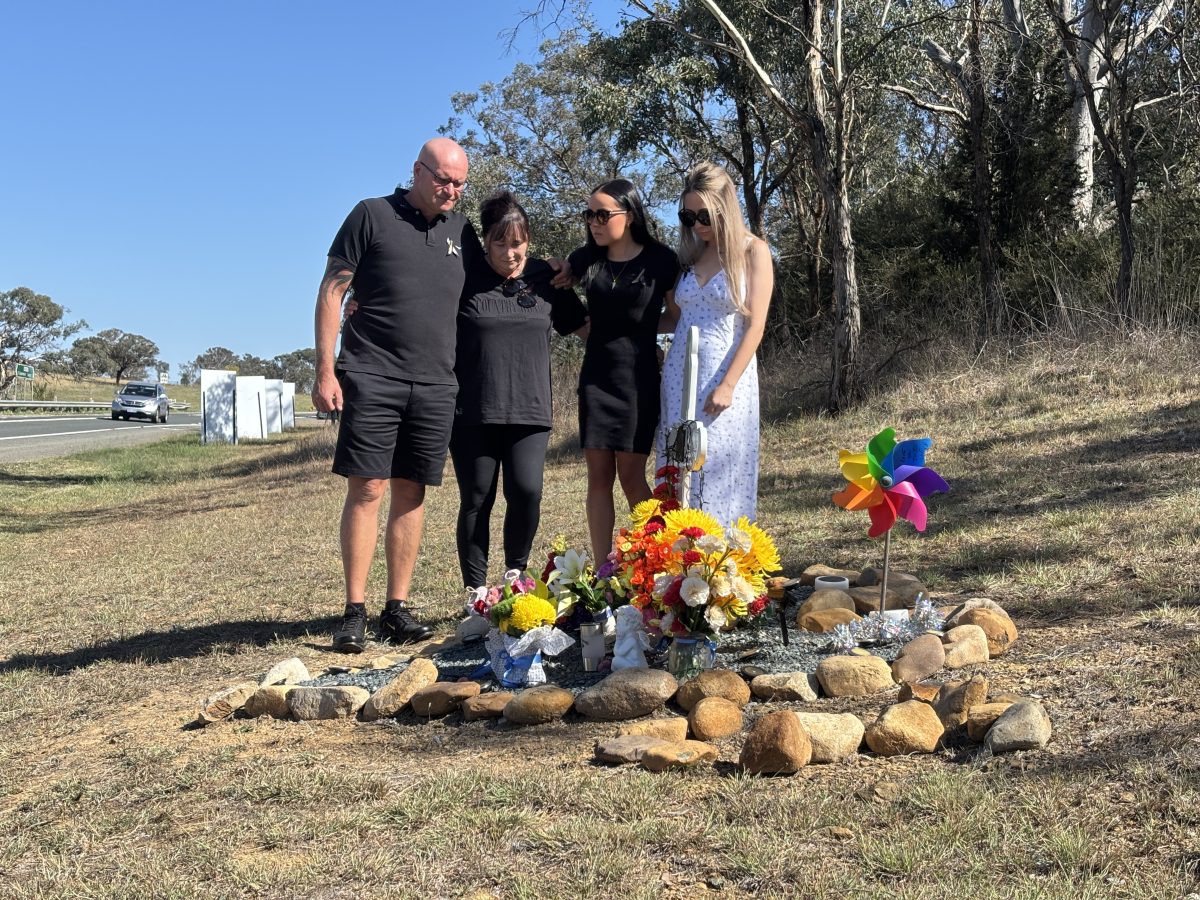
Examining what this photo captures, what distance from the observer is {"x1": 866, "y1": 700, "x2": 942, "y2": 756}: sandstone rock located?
9.75ft

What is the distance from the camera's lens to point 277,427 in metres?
29.2

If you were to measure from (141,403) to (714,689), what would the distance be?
38306 millimetres

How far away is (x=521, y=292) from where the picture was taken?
4688 millimetres

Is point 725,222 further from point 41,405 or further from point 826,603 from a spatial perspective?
point 41,405

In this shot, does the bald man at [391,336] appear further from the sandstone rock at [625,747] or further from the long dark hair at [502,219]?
the sandstone rock at [625,747]

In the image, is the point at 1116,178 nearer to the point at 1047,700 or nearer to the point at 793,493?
the point at 793,493

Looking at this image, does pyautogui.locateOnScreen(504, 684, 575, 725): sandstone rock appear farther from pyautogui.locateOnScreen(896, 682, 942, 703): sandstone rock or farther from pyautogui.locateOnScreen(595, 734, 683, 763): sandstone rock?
pyautogui.locateOnScreen(896, 682, 942, 703): sandstone rock

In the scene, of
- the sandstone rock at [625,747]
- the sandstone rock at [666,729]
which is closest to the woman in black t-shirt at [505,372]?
the sandstone rock at [666,729]

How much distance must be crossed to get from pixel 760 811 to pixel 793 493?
5.73 meters

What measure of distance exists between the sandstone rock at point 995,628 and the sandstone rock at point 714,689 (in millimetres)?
901

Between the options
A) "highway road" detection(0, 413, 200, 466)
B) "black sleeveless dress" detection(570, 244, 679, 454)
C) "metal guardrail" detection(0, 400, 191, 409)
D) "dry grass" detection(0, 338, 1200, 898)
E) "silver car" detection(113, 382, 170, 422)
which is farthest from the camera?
"metal guardrail" detection(0, 400, 191, 409)

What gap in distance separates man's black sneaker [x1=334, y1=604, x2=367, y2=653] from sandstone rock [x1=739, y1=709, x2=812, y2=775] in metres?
2.28

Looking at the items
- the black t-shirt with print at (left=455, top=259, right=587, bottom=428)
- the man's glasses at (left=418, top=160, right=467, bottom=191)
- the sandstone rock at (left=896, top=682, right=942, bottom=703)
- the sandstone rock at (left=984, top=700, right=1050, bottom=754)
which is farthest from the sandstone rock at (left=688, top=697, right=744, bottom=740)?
the man's glasses at (left=418, top=160, right=467, bottom=191)

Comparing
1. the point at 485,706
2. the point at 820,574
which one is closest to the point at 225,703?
the point at 485,706
